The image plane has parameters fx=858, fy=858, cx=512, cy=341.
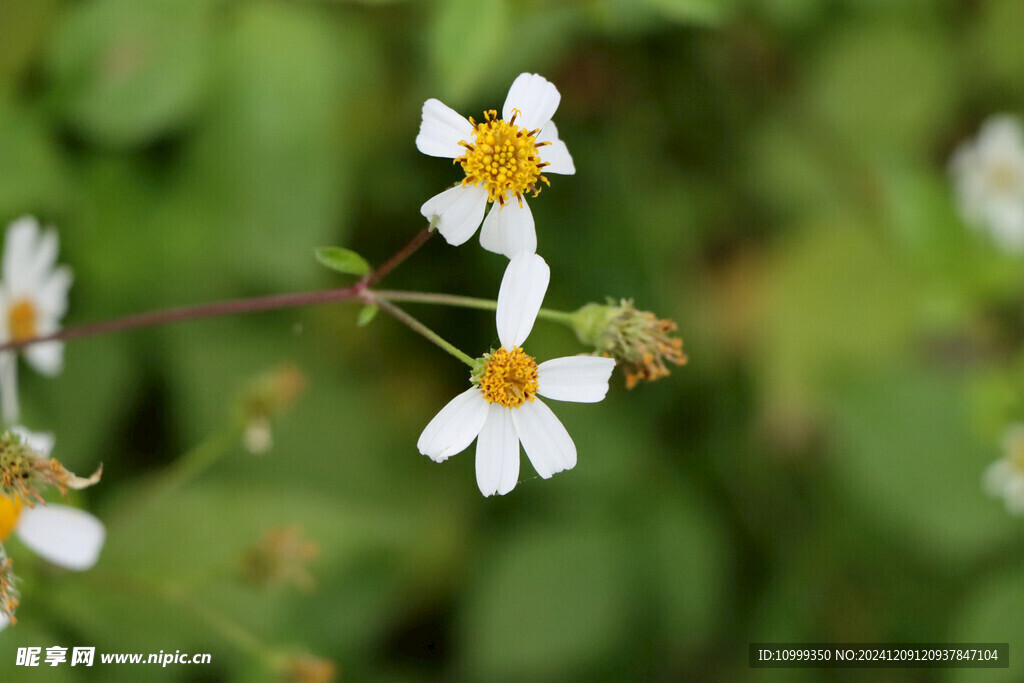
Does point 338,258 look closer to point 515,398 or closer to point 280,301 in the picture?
point 280,301

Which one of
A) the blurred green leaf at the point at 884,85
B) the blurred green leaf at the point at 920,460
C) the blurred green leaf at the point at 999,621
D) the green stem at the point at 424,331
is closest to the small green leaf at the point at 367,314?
the green stem at the point at 424,331

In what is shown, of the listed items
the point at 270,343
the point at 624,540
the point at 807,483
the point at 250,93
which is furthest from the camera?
the point at 807,483

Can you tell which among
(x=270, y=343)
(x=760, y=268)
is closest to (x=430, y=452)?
(x=270, y=343)

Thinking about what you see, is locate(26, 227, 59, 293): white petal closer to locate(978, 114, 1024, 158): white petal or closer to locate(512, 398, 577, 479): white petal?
locate(512, 398, 577, 479): white petal

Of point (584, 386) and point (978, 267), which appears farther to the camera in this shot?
point (978, 267)

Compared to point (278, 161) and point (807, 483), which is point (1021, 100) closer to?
point (807, 483)

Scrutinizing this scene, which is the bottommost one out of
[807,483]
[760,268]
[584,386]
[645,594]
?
[584,386]

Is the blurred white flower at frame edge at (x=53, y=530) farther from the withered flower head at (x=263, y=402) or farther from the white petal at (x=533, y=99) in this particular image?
the white petal at (x=533, y=99)
